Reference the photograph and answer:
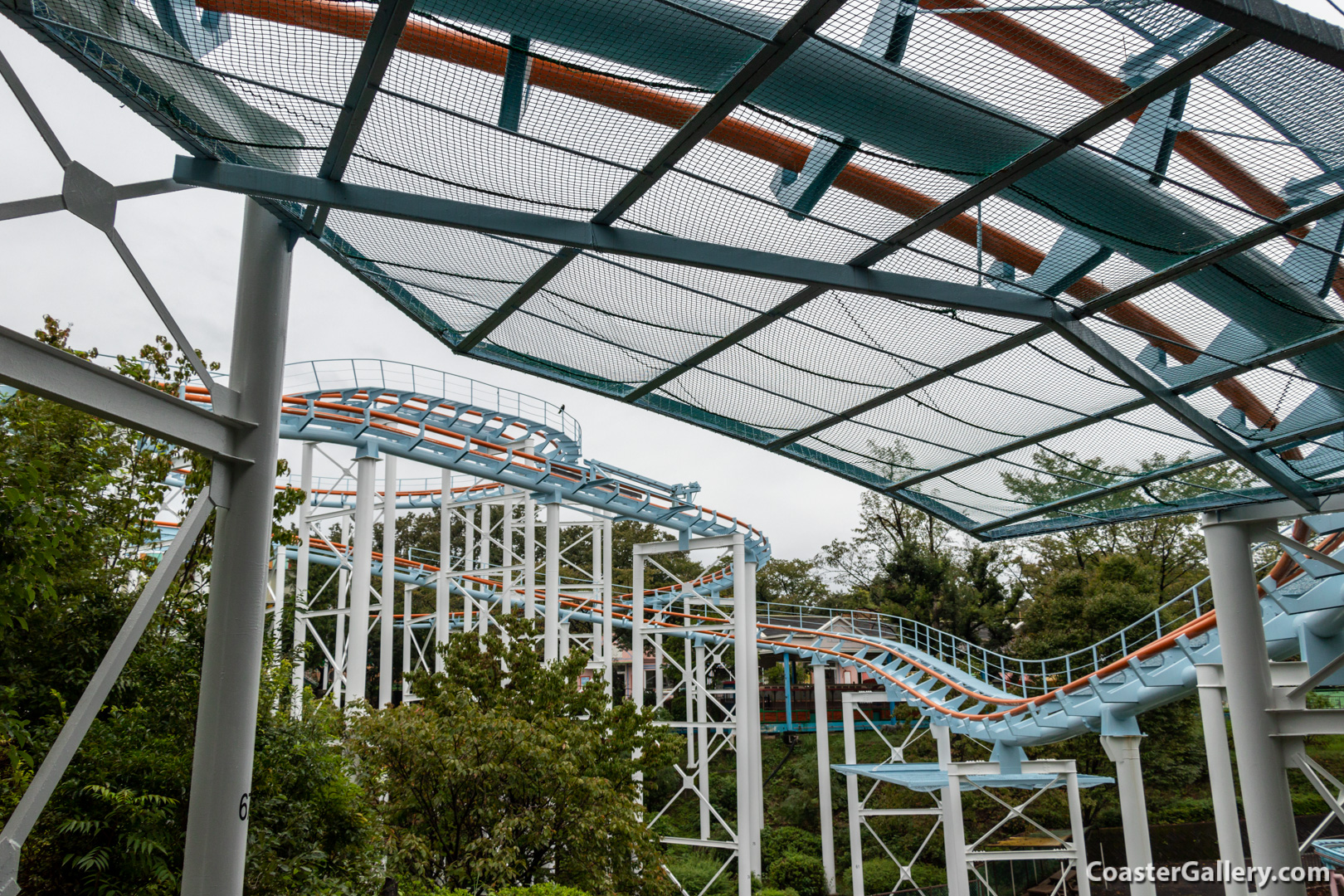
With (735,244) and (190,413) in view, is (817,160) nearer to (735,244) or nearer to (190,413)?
(735,244)

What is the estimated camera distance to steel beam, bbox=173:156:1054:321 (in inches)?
192

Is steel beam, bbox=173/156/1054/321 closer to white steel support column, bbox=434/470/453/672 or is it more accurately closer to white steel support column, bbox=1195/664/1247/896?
white steel support column, bbox=1195/664/1247/896

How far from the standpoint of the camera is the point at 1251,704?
26.1 feet

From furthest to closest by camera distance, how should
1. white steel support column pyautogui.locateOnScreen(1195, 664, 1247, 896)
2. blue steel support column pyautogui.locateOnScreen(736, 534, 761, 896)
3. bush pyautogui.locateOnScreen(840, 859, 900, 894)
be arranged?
bush pyautogui.locateOnScreen(840, 859, 900, 894)
blue steel support column pyautogui.locateOnScreen(736, 534, 761, 896)
white steel support column pyautogui.locateOnScreen(1195, 664, 1247, 896)

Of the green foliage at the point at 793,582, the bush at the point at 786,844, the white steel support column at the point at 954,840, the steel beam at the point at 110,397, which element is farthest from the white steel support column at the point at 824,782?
the green foliage at the point at 793,582

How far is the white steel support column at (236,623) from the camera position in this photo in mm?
5008

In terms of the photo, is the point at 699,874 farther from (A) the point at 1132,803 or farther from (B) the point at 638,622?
(A) the point at 1132,803

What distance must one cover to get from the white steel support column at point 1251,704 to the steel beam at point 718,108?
6026 millimetres

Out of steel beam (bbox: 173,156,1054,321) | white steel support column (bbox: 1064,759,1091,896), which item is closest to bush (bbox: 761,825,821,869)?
white steel support column (bbox: 1064,759,1091,896)

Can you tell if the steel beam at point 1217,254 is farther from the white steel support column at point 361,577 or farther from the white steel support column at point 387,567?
the white steel support column at point 387,567

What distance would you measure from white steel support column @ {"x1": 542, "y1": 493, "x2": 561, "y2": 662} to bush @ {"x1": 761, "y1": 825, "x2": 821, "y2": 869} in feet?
30.4

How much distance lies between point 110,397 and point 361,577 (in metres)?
11.9

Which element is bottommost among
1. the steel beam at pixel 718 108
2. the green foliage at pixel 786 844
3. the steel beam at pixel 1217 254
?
the green foliage at pixel 786 844

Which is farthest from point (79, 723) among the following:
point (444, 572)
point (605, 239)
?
point (444, 572)
